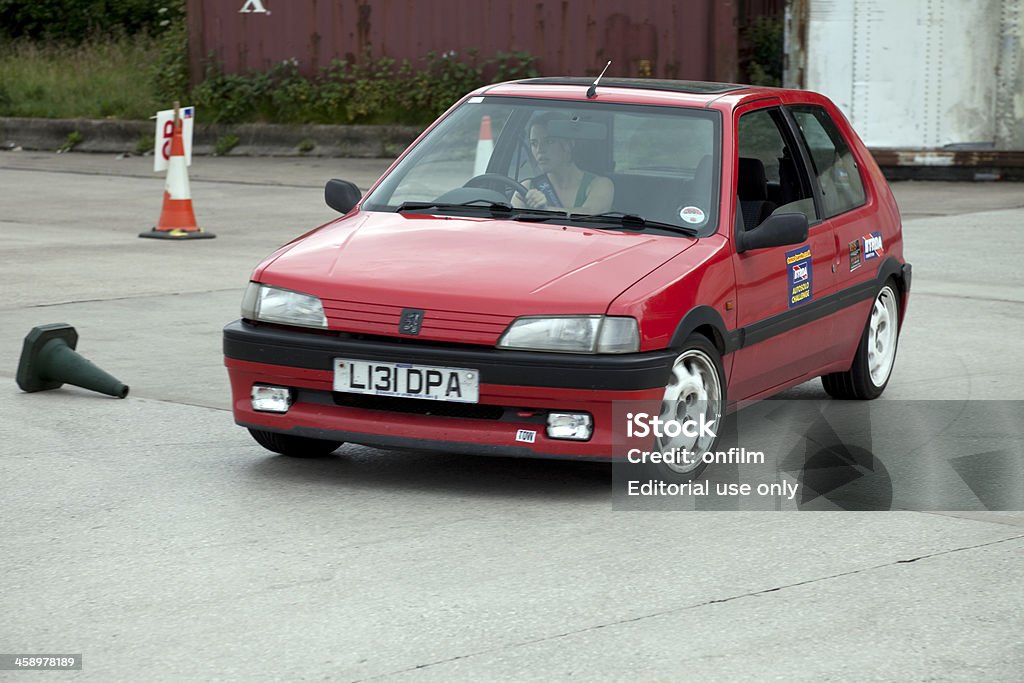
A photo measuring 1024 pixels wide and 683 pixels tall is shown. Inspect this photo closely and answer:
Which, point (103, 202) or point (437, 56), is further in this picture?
point (437, 56)

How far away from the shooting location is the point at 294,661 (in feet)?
12.7

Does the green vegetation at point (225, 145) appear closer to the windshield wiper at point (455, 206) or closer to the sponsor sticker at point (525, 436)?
the windshield wiper at point (455, 206)

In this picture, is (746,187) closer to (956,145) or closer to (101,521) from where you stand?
(101,521)

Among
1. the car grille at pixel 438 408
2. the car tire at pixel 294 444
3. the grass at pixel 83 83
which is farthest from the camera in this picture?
the grass at pixel 83 83

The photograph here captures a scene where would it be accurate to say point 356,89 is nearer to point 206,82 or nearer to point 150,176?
point 206,82

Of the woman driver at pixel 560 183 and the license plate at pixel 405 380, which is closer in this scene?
the license plate at pixel 405 380

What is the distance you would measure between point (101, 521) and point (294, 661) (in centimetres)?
149

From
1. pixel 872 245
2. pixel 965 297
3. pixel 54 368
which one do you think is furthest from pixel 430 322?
pixel 965 297

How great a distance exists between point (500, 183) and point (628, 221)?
61 centimetres

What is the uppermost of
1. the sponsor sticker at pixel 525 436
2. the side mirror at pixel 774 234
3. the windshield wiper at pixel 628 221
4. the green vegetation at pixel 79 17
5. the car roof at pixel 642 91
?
the green vegetation at pixel 79 17

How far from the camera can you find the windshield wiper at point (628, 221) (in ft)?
19.7

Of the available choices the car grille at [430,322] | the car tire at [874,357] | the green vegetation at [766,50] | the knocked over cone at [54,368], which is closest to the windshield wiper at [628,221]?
the car grille at [430,322]

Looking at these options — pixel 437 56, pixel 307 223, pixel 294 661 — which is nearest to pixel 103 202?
pixel 307 223

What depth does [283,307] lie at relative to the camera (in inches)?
221
